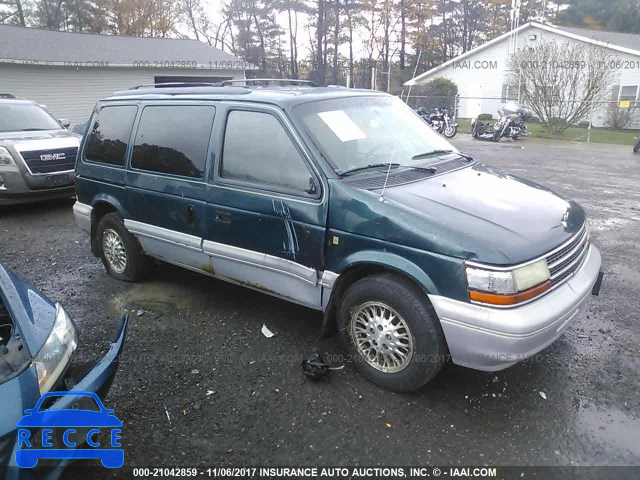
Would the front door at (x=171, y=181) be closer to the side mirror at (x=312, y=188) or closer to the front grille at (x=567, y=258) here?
the side mirror at (x=312, y=188)

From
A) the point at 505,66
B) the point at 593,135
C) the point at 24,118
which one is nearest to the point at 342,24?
the point at 505,66

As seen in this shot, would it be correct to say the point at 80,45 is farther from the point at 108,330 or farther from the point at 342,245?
the point at 342,245

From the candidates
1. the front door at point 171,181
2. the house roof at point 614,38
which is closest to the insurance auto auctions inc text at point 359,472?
the front door at point 171,181

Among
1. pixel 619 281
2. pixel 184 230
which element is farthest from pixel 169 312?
pixel 619 281

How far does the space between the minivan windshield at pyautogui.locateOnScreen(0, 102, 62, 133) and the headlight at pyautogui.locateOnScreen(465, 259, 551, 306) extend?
8.93m

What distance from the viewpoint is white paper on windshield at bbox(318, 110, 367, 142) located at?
143 inches

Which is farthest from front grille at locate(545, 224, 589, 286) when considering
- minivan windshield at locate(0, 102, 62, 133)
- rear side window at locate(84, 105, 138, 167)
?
minivan windshield at locate(0, 102, 62, 133)

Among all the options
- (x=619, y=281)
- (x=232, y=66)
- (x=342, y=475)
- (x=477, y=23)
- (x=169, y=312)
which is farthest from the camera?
(x=477, y=23)

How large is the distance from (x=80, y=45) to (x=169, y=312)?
2067 centimetres

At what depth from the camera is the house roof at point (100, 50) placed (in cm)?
1859

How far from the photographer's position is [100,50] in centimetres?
2109

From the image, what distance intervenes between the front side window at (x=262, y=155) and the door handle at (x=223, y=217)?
0.93 ft

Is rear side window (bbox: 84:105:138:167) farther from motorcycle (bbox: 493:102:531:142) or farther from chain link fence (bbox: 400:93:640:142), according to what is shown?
motorcycle (bbox: 493:102:531:142)

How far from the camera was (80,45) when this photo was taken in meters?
20.8
